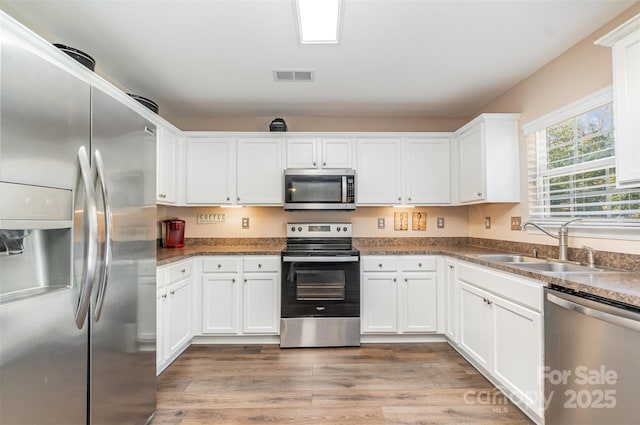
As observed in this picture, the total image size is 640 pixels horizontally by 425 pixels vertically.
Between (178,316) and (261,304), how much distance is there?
0.74 metres

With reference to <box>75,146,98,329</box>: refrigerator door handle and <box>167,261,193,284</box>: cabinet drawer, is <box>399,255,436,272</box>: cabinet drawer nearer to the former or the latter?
<box>167,261,193,284</box>: cabinet drawer

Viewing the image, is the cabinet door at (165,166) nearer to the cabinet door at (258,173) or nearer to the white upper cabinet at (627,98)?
the cabinet door at (258,173)

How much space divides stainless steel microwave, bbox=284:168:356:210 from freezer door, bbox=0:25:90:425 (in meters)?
2.05

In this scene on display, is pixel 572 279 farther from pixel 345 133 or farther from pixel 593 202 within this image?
pixel 345 133

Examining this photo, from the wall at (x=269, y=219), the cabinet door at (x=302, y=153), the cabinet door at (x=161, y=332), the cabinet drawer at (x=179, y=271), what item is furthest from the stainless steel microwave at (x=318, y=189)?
the cabinet door at (x=161, y=332)

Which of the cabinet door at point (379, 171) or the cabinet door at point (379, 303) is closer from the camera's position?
the cabinet door at point (379, 303)

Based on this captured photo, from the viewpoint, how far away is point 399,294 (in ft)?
9.89

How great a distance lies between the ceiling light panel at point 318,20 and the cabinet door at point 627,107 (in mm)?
1470

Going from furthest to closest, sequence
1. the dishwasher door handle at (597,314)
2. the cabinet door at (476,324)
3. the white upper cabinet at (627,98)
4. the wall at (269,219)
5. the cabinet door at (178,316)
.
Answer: the wall at (269,219) → the cabinet door at (178,316) → the cabinet door at (476,324) → the white upper cabinet at (627,98) → the dishwasher door handle at (597,314)

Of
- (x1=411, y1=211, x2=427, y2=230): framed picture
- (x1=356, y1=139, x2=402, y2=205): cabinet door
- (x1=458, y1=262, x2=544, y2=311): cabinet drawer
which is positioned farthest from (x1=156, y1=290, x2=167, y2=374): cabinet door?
(x1=411, y1=211, x2=427, y2=230): framed picture

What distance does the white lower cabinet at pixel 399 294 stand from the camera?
9.83 feet

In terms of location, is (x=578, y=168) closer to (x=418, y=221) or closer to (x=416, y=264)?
(x=416, y=264)

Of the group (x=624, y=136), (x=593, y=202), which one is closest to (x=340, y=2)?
(x=624, y=136)

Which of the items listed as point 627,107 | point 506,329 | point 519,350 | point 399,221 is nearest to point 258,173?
point 399,221
